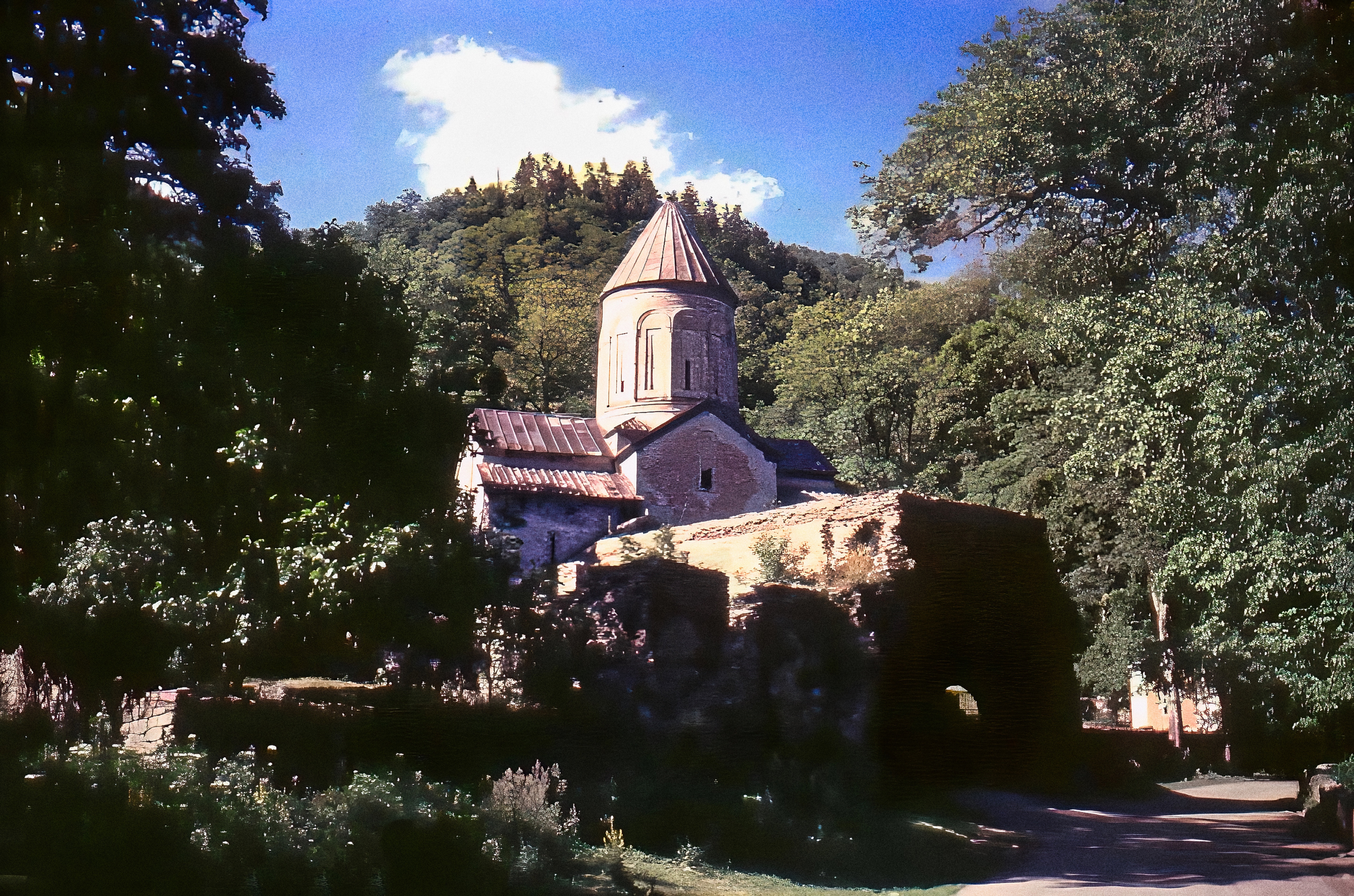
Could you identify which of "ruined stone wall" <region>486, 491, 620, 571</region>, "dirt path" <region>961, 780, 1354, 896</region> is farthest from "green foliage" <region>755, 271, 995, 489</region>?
"dirt path" <region>961, 780, 1354, 896</region>

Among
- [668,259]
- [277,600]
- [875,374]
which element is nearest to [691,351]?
[668,259]

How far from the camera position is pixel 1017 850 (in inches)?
349

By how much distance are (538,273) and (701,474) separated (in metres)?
6.28

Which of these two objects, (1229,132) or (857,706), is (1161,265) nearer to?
(1229,132)

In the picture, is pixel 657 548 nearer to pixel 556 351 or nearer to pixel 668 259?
pixel 556 351

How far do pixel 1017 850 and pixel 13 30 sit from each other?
29.9 ft

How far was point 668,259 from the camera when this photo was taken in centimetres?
2759

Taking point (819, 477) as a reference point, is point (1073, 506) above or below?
below

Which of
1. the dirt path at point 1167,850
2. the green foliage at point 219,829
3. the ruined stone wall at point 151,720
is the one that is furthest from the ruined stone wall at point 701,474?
the green foliage at point 219,829

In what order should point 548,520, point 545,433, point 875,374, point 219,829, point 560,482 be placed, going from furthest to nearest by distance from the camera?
point 875,374 < point 545,433 < point 560,482 < point 548,520 < point 219,829

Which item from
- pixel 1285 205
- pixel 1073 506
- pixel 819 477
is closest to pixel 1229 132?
pixel 1285 205

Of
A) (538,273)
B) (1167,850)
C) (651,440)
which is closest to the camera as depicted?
(1167,850)

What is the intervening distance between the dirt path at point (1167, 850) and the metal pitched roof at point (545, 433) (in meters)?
14.7

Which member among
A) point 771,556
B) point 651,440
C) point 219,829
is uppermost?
point 651,440
